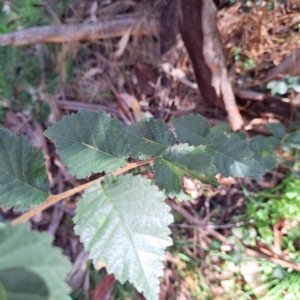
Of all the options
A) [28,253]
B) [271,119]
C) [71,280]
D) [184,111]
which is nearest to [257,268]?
[271,119]

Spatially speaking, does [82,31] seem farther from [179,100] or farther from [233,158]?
[233,158]

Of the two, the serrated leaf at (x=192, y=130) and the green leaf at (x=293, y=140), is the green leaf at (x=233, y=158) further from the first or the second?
the green leaf at (x=293, y=140)

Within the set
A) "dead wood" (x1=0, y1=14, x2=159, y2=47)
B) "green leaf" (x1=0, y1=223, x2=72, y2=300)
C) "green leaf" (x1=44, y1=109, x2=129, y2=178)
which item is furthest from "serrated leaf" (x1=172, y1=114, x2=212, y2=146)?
"dead wood" (x1=0, y1=14, x2=159, y2=47)

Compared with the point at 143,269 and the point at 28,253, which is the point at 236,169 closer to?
the point at 143,269

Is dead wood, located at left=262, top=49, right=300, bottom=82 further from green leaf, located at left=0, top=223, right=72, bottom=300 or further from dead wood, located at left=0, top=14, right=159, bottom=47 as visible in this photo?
green leaf, located at left=0, top=223, right=72, bottom=300

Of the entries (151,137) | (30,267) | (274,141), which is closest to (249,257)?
(274,141)

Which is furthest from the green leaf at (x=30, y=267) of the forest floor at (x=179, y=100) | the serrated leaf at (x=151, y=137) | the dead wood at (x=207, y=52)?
the forest floor at (x=179, y=100)

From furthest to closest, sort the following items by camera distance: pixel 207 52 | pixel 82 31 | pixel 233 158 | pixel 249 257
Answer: pixel 82 31
pixel 249 257
pixel 207 52
pixel 233 158
